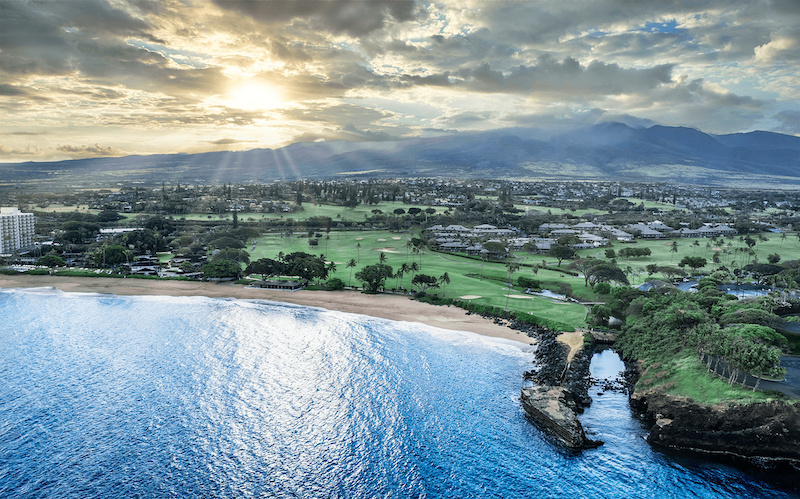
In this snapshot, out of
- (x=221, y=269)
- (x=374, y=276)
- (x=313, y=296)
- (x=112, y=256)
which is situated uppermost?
(x=374, y=276)

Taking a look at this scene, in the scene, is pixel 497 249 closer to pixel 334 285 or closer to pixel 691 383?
pixel 334 285

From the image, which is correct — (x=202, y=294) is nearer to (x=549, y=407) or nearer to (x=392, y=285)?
(x=392, y=285)

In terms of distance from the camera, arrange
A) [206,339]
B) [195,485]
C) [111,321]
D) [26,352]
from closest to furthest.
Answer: [195,485] < [26,352] < [206,339] < [111,321]

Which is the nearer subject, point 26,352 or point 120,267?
point 26,352

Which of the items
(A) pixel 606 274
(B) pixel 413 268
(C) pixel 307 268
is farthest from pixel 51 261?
(A) pixel 606 274

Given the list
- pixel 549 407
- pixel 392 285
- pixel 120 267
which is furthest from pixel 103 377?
pixel 120 267

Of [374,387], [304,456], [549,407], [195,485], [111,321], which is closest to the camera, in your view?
[195,485]

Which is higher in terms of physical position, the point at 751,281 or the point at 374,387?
the point at 751,281

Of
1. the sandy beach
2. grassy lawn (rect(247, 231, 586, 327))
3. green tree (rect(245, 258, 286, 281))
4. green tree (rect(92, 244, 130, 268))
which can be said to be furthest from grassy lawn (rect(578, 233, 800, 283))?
green tree (rect(92, 244, 130, 268))
